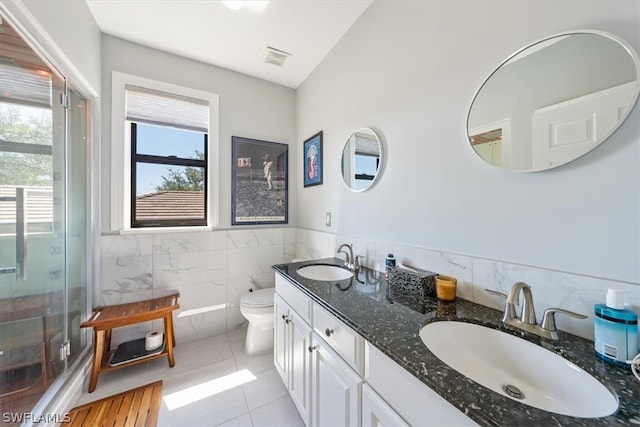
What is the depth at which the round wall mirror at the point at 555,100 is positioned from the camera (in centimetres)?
68

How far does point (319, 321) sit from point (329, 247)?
3.11 feet

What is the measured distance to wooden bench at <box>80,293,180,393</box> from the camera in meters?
1.59

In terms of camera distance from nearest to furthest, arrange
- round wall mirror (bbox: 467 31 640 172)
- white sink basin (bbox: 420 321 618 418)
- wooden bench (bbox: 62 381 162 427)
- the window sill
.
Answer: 1. white sink basin (bbox: 420 321 618 418)
2. round wall mirror (bbox: 467 31 640 172)
3. wooden bench (bbox: 62 381 162 427)
4. the window sill

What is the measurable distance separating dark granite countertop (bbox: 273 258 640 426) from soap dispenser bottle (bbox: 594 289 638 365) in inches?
1.2

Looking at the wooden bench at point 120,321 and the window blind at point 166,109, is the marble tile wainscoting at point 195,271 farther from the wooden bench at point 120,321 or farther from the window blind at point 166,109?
the window blind at point 166,109

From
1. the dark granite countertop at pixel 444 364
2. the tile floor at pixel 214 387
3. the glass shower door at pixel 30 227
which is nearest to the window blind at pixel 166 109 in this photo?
the glass shower door at pixel 30 227

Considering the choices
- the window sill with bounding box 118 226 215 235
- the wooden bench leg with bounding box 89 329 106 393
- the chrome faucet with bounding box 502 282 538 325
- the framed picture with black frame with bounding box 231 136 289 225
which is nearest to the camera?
the chrome faucet with bounding box 502 282 538 325

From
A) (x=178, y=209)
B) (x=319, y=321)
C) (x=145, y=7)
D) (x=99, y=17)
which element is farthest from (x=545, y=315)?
(x=99, y=17)

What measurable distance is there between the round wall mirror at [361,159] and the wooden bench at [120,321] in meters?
1.70

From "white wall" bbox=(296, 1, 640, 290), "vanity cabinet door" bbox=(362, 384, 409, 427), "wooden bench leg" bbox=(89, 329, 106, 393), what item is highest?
"white wall" bbox=(296, 1, 640, 290)

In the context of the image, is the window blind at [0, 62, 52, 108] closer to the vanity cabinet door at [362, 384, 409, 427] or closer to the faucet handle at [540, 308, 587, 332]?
the vanity cabinet door at [362, 384, 409, 427]

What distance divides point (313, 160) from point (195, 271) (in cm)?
152

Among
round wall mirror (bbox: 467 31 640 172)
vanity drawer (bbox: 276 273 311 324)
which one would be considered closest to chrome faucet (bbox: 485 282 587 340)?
round wall mirror (bbox: 467 31 640 172)

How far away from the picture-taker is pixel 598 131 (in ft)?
2.29
